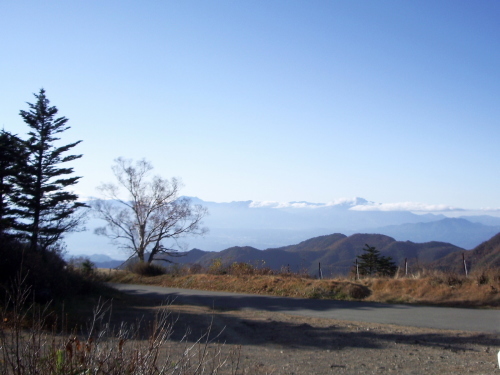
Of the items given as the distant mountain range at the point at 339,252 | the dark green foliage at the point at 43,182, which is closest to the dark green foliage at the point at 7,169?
the dark green foliage at the point at 43,182

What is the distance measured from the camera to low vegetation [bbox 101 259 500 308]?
17250 mm

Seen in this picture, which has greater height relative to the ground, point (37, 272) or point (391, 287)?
point (37, 272)

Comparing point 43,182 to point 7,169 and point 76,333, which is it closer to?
point 7,169

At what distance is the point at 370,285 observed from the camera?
64.7 ft

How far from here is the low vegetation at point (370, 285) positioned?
56.6 feet

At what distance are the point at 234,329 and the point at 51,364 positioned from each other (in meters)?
9.08

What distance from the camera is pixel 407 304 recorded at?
56.2 feet

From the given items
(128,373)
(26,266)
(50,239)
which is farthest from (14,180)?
(128,373)

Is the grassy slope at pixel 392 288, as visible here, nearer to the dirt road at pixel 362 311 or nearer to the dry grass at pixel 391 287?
the dry grass at pixel 391 287

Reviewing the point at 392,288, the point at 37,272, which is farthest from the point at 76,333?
the point at 392,288

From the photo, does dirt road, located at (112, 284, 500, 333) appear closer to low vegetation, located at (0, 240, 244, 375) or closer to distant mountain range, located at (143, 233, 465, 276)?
low vegetation, located at (0, 240, 244, 375)

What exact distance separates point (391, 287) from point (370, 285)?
3.32ft

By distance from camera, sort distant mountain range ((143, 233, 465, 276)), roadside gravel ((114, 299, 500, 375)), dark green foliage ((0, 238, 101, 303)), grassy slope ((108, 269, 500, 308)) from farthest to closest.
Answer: distant mountain range ((143, 233, 465, 276))
grassy slope ((108, 269, 500, 308))
dark green foliage ((0, 238, 101, 303))
roadside gravel ((114, 299, 500, 375))

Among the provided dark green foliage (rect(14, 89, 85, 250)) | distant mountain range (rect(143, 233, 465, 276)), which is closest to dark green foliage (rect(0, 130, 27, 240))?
dark green foliage (rect(14, 89, 85, 250))
